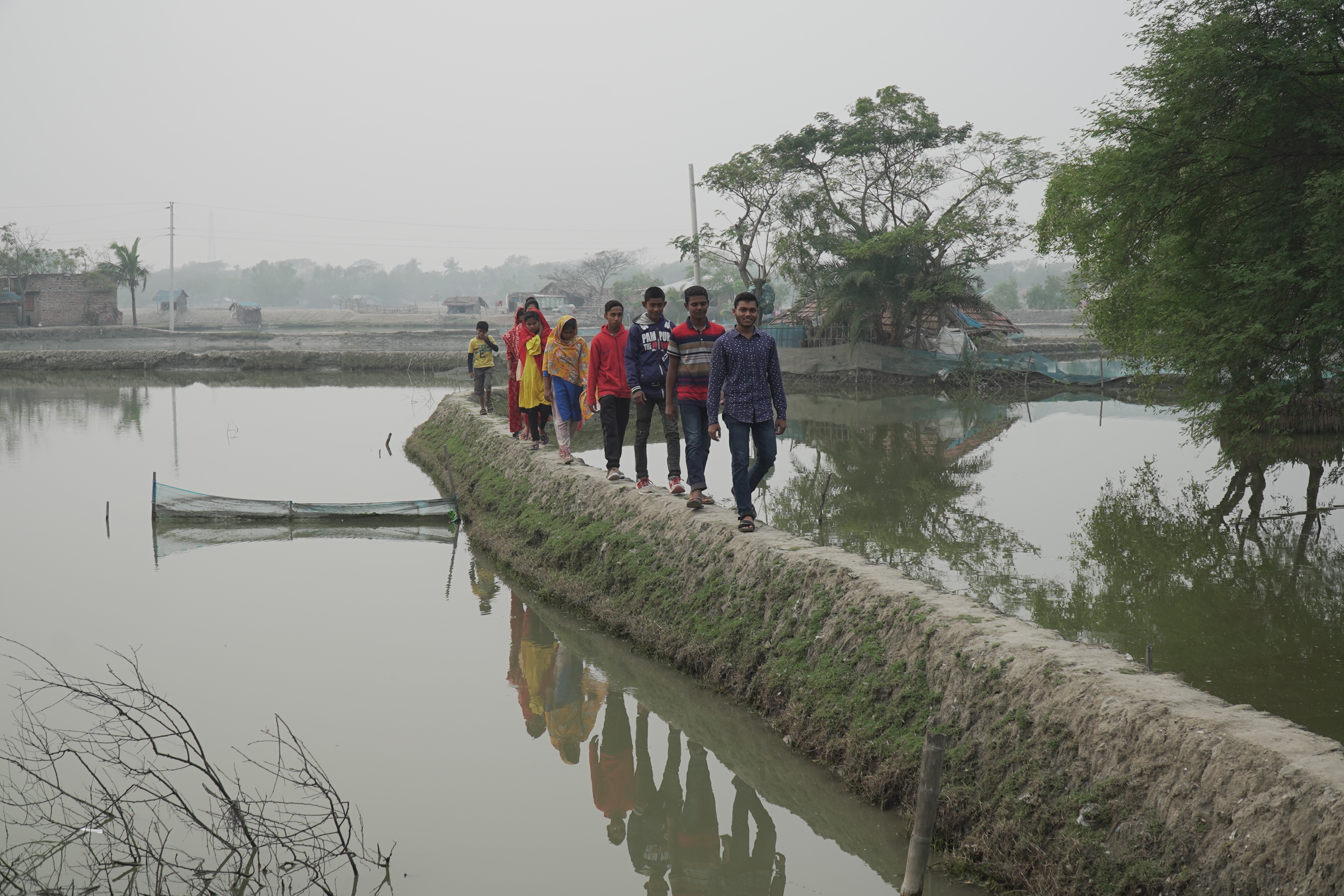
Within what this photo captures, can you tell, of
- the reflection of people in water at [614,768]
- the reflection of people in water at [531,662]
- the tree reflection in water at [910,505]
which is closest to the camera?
the reflection of people in water at [614,768]

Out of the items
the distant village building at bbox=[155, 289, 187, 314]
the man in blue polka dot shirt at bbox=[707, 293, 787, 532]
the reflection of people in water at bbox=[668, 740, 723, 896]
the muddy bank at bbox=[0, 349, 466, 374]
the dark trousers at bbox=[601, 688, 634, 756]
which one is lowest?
the reflection of people in water at bbox=[668, 740, 723, 896]

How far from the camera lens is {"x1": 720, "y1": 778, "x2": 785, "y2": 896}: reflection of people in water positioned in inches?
169

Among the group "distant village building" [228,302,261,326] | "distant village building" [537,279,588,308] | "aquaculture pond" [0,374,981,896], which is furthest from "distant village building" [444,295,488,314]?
"aquaculture pond" [0,374,981,896]

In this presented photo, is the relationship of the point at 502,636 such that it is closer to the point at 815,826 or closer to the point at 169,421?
the point at 815,826

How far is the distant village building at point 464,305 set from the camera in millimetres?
73500

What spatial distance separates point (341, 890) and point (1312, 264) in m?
10.5

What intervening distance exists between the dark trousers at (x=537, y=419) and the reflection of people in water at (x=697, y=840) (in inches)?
270

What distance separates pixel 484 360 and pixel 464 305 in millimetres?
60060

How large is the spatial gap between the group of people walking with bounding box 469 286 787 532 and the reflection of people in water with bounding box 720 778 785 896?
2423 mm

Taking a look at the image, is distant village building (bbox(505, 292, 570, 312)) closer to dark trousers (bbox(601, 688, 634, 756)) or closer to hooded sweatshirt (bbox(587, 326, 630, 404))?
hooded sweatshirt (bbox(587, 326, 630, 404))

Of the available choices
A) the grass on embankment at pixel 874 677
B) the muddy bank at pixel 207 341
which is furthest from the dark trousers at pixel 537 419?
the muddy bank at pixel 207 341

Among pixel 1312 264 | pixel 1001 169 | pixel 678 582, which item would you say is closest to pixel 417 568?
pixel 678 582

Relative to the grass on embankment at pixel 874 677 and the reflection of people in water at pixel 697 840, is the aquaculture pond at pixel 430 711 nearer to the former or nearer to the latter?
the reflection of people in water at pixel 697 840

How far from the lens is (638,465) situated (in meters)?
8.57
